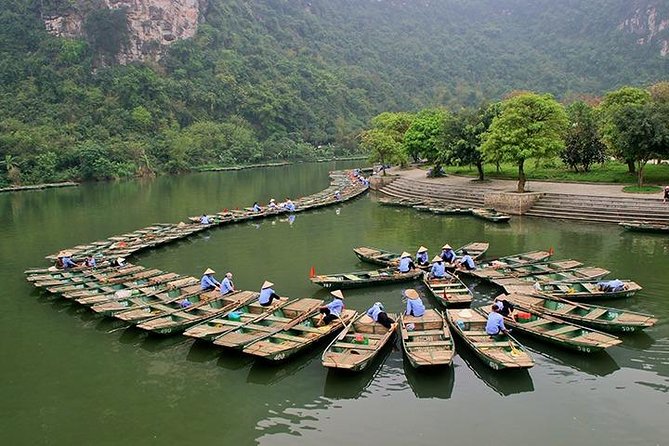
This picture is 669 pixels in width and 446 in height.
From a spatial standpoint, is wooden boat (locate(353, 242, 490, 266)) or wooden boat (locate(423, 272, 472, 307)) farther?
wooden boat (locate(353, 242, 490, 266))

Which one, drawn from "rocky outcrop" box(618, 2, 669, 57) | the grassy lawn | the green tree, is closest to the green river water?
the grassy lawn

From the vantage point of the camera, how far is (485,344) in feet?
40.5

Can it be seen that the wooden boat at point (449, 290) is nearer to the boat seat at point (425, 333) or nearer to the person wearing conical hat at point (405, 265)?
the person wearing conical hat at point (405, 265)

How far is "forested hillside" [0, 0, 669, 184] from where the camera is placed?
81188 mm

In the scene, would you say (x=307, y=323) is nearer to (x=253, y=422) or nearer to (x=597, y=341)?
(x=253, y=422)

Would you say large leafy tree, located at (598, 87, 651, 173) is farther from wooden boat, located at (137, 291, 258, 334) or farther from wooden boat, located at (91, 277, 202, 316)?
wooden boat, located at (91, 277, 202, 316)

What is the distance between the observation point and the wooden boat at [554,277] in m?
17.2

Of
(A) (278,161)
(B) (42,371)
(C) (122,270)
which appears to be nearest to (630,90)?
(C) (122,270)

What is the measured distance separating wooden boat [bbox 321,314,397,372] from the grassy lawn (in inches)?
1059

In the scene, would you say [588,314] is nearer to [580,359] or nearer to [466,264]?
[580,359]

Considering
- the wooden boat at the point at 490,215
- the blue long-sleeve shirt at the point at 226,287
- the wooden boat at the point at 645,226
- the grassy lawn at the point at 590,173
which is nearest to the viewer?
the blue long-sleeve shirt at the point at 226,287

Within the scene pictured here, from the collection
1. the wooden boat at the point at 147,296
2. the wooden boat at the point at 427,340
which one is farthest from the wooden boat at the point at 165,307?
the wooden boat at the point at 427,340

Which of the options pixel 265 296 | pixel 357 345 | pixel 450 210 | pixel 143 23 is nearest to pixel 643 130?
pixel 450 210

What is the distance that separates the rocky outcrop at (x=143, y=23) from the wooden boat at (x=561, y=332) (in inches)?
4337
